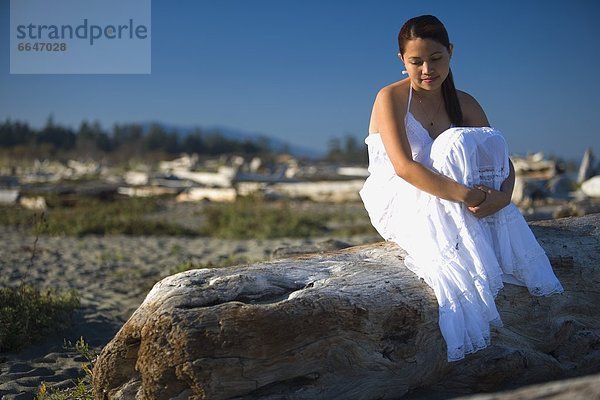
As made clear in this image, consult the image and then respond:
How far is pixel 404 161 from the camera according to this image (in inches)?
132

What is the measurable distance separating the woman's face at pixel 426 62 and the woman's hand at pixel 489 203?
0.72 m

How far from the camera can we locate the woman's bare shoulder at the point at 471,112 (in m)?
3.91

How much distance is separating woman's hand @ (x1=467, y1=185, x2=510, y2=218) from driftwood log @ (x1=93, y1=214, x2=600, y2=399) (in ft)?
1.61

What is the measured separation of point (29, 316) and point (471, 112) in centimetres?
387

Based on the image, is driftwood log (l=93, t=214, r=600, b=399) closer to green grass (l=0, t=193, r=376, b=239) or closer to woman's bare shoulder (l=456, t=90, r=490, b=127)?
woman's bare shoulder (l=456, t=90, r=490, b=127)

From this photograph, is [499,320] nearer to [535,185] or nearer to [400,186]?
[400,186]

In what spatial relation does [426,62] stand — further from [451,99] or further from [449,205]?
[449,205]

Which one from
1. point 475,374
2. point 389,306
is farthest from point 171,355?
point 475,374

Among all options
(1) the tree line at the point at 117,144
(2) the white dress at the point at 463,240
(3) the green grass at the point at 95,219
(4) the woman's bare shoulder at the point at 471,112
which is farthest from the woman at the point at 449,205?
(1) the tree line at the point at 117,144

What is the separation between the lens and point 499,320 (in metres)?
3.18

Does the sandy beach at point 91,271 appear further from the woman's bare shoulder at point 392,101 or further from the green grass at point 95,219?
the woman's bare shoulder at point 392,101

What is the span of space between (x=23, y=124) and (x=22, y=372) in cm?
5859

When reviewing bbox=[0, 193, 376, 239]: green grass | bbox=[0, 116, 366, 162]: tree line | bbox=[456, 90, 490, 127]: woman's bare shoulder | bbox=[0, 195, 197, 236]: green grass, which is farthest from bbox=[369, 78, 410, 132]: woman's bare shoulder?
bbox=[0, 116, 366, 162]: tree line

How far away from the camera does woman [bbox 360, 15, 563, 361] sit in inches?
123
